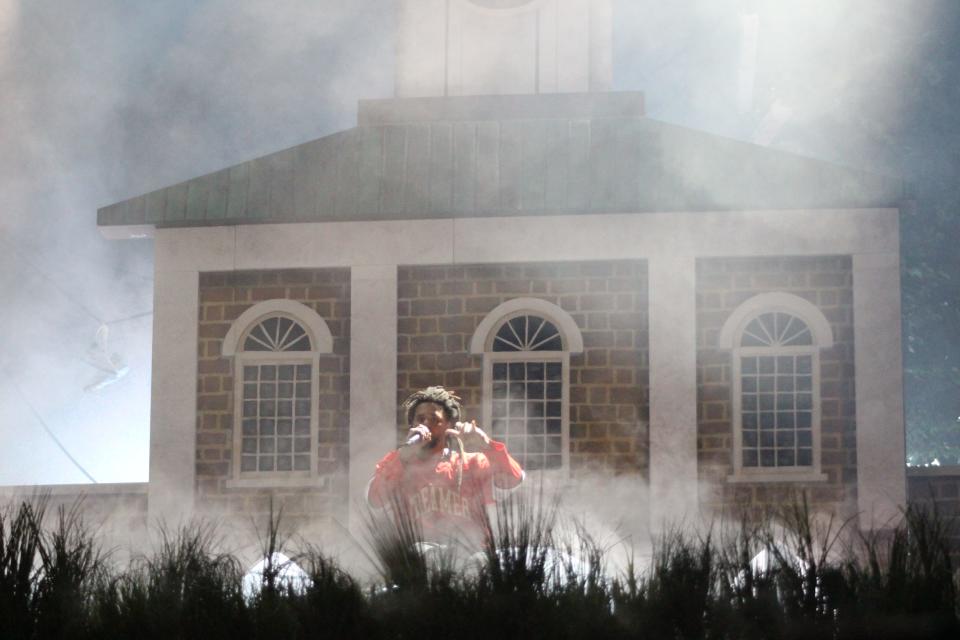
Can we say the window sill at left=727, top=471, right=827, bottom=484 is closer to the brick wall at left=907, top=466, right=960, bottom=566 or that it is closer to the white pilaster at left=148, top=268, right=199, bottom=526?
the brick wall at left=907, top=466, right=960, bottom=566

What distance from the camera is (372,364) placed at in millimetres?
12453

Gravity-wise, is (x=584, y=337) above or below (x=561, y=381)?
above

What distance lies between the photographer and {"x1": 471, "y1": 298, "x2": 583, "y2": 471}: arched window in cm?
1212

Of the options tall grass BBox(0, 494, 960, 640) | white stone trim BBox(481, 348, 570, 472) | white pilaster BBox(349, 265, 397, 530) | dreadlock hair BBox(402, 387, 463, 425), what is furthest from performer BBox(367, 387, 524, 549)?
white pilaster BBox(349, 265, 397, 530)

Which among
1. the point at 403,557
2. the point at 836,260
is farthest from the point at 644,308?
the point at 403,557

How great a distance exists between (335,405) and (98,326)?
209 inches

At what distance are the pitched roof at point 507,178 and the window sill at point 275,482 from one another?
2287 mm

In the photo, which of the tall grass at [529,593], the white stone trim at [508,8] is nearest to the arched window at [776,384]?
the white stone trim at [508,8]

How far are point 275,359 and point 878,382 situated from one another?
17.1 ft

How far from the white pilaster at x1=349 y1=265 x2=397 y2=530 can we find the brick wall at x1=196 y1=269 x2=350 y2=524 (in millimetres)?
84

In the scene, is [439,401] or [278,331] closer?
[439,401]

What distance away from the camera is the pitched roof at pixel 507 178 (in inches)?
473

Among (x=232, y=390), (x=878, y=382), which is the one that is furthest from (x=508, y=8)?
(x=878, y=382)

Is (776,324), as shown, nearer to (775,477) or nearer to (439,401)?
(775,477)
